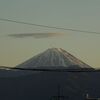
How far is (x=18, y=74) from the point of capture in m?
194

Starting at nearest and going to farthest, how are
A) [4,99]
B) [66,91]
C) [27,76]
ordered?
[4,99] < [66,91] < [27,76]

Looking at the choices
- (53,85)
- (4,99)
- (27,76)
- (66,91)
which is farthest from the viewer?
(27,76)

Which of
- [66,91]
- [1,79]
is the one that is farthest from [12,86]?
[66,91]

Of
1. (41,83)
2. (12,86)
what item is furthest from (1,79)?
(41,83)

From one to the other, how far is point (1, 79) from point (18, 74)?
24.7 meters

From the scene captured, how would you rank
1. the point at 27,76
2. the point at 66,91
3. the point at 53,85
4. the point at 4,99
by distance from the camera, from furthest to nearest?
the point at 27,76
the point at 53,85
the point at 66,91
the point at 4,99

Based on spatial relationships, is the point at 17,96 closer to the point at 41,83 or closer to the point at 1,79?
the point at 1,79

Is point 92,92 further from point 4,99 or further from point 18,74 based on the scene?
point 18,74

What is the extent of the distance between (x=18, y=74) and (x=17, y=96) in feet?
108

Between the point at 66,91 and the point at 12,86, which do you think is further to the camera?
the point at 12,86

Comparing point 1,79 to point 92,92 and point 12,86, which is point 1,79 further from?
point 92,92

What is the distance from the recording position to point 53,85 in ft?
568

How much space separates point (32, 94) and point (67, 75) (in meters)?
11.8

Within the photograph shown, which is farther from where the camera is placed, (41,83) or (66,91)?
(41,83)
